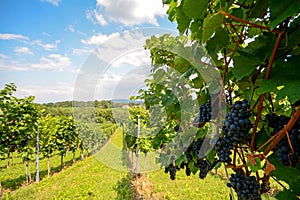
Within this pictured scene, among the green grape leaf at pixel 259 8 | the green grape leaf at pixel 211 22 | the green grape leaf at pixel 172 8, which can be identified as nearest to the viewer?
the green grape leaf at pixel 211 22

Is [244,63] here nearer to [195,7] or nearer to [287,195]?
[195,7]

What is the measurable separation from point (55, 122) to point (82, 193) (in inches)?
344

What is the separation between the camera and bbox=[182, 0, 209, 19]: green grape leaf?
0.84 m

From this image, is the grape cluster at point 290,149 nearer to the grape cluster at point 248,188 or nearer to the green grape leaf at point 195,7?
the grape cluster at point 248,188

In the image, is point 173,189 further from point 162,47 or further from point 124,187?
point 162,47

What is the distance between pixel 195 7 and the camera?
0.86 metres

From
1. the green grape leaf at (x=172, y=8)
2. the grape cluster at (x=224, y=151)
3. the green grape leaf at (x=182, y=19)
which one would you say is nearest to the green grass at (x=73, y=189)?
the green grape leaf at (x=172, y=8)

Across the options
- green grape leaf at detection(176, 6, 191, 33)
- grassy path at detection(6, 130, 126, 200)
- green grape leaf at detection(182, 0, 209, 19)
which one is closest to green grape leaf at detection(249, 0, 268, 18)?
green grape leaf at detection(182, 0, 209, 19)

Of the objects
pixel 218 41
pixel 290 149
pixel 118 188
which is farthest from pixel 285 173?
pixel 118 188

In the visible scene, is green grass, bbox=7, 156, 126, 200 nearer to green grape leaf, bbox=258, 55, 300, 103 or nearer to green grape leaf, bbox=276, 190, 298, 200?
green grape leaf, bbox=276, 190, 298, 200

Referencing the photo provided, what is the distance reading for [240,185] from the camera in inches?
42.4

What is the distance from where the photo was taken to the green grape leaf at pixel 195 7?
2.75 ft

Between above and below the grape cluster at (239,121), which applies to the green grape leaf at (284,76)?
above

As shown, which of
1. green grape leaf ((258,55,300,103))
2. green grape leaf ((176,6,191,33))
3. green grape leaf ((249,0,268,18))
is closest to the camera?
green grape leaf ((258,55,300,103))
